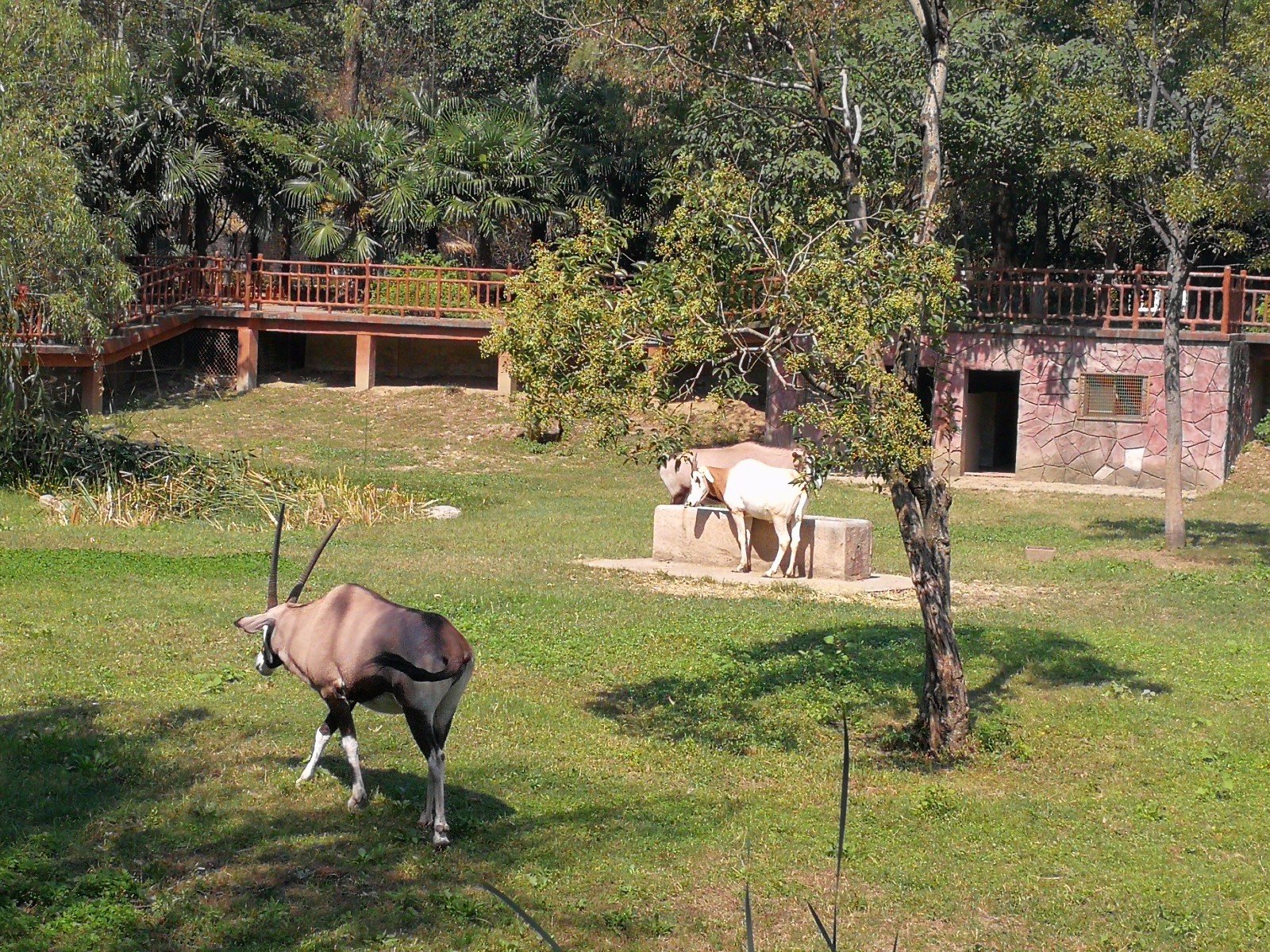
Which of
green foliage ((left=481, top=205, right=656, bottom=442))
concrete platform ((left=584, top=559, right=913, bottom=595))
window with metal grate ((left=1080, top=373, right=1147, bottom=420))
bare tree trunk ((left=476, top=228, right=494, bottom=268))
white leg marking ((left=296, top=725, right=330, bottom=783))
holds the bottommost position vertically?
concrete platform ((left=584, top=559, right=913, bottom=595))

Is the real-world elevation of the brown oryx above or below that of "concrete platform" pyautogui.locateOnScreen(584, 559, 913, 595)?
above

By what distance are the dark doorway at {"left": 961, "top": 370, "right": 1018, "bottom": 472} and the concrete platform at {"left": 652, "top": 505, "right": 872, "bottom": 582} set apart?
1206cm

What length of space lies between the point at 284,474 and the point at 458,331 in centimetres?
967

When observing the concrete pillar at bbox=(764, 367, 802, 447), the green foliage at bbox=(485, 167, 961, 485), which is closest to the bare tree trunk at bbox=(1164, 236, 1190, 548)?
the concrete pillar at bbox=(764, 367, 802, 447)

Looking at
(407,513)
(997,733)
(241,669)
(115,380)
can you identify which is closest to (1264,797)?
(997,733)

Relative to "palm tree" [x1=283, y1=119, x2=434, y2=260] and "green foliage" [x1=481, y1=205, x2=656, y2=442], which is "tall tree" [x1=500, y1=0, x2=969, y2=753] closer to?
"green foliage" [x1=481, y1=205, x2=656, y2=442]

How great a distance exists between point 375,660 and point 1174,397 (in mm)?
15627

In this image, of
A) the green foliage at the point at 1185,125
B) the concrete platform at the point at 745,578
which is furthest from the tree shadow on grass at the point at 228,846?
the green foliage at the point at 1185,125

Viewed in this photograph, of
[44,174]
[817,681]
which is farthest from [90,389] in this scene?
[817,681]

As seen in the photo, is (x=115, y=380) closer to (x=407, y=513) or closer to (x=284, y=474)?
(x=284, y=474)

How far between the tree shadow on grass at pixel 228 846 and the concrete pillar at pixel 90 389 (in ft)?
65.1

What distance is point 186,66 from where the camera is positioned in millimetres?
31453

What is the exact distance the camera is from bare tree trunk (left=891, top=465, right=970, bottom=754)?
32.8ft

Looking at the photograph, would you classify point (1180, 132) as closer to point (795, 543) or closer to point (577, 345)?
point (795, 543)
